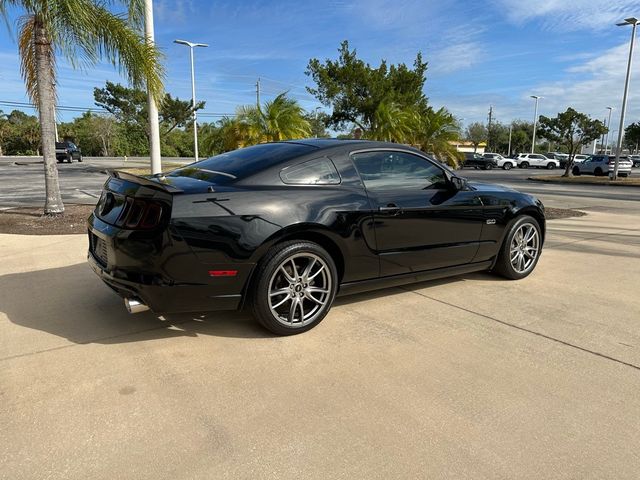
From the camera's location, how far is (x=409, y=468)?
2.24 m

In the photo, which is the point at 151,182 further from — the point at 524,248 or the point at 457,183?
the point at 524,248

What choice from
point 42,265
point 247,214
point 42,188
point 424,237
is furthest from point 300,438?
point 42,188

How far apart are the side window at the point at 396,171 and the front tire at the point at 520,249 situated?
1.17 m

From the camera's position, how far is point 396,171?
4336mm

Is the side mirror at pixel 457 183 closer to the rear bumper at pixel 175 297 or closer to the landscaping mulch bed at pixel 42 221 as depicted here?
the rear bumper at pixel 175 297

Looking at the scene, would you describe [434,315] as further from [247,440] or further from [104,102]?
[104,102]

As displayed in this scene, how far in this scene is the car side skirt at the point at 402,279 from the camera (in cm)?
401

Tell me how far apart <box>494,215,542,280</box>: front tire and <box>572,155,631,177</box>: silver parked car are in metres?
30.9

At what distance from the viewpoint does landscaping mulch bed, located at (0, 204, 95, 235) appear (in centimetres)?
763

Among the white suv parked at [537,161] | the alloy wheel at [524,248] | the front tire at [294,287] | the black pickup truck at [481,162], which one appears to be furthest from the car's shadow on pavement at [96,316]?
the white suv parked at [537,161]

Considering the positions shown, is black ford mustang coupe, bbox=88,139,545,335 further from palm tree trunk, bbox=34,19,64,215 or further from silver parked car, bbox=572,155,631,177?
silver parked car, bbox=572,155,631,177

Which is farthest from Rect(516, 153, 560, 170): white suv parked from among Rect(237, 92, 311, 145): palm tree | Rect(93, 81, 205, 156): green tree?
Rect(237, 92, 311, 145): palm tree

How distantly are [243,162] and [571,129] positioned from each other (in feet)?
94.4

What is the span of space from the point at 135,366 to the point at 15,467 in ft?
3.30
